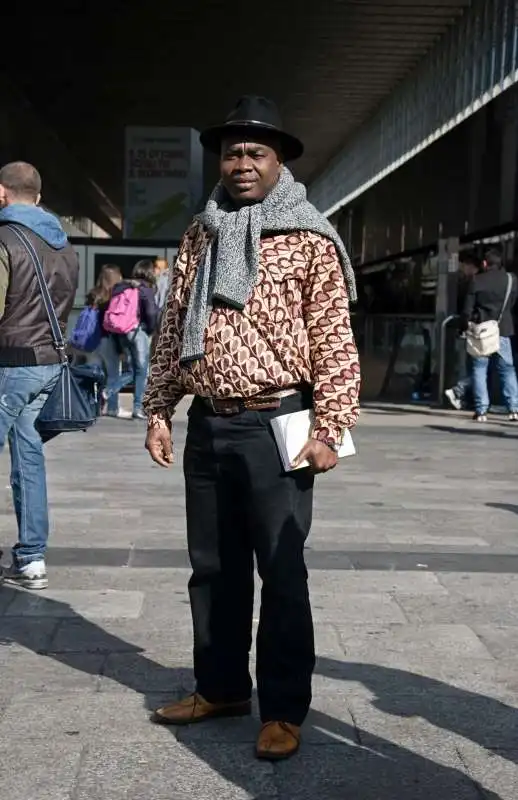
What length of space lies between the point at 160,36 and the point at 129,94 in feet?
18.1

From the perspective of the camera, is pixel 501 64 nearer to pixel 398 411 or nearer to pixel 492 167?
pixel 492 167

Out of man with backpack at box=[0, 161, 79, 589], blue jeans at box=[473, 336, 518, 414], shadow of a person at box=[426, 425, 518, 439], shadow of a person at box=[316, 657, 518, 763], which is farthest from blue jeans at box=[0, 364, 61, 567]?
blue jeans at box=[473, 336, 518, 414]

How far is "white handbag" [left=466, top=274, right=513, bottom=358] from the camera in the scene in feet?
46.5

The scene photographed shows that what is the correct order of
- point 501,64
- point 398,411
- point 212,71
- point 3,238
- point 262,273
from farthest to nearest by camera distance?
point 212,71 → point 501,64 → point 398,411 → point 3,238 → point 262,273

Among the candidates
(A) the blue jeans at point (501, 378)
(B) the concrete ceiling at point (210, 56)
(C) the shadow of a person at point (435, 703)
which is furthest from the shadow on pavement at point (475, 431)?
(C) the shadow of a person at point (435, 703)

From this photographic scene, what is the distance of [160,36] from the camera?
19469 millimetres

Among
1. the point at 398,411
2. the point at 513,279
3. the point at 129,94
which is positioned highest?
the point at 129,94

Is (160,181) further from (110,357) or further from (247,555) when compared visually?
(247,555)

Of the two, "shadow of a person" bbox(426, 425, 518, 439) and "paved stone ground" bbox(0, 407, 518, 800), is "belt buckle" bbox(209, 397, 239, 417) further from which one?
"shadow of a person" bbox(426, 425, 518, 439)

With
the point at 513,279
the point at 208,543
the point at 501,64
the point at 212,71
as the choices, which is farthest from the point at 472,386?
the point at 208,543

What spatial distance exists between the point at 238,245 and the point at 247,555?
0.93 meters

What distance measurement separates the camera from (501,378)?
14.6 meters

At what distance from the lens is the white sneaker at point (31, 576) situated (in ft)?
18.7

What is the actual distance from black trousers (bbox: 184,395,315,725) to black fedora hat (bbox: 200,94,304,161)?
76 cm
